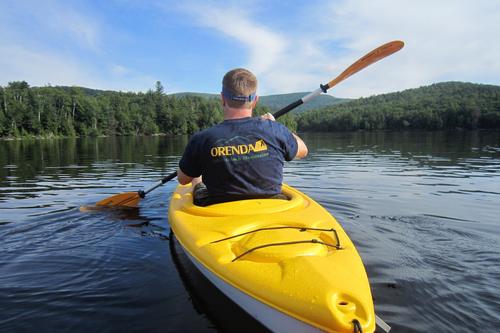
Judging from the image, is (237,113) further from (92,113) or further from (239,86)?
(92,113)

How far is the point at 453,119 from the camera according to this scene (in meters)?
89.8

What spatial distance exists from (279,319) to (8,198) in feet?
29.2

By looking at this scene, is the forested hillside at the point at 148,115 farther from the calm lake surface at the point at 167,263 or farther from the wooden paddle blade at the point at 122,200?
the calm lake surface at the point at 167,263

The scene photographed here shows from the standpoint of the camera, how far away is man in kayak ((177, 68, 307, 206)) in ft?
12.0

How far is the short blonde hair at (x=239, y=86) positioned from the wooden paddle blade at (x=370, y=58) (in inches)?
147

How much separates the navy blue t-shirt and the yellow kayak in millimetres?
196

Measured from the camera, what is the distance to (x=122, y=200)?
26.2ft

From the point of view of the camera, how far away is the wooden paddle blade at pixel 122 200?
7.98 metres

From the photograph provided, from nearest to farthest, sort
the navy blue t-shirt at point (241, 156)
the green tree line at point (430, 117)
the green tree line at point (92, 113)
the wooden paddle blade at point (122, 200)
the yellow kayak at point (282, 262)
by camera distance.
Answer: the yellow kayak at point (282, 262)
the navy blue t-shirt at point (241, 156)
the wooden paddle blade at point (122, 200)
the green tree line at point (92, 113)
the green tree line at point (430, 117)

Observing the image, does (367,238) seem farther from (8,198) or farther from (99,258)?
(8,198)

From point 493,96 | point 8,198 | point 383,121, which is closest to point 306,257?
point 8,198

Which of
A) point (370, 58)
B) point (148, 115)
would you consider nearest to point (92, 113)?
point (148, 115)

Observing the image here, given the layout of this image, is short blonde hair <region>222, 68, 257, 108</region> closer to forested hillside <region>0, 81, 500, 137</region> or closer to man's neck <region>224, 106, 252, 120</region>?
man's neck <region>224, 106, 252, 120</region>

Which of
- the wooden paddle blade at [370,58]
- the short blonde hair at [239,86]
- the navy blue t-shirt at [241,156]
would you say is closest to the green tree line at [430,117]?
the wooden paddle blade at [370,58]
